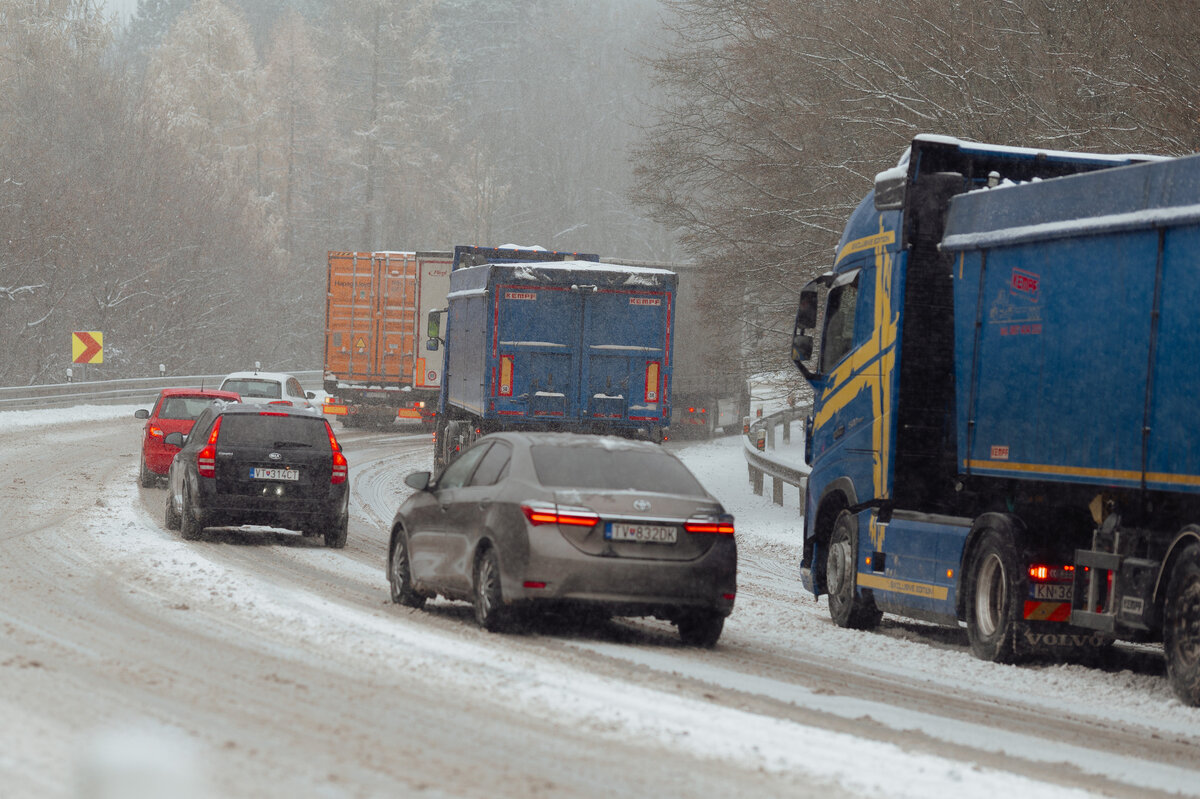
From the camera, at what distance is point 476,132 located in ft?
322

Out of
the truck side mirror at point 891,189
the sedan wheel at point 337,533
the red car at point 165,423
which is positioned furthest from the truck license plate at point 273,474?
the truck side mirror at point 891,189

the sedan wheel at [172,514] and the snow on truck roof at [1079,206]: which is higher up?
the snow on truck roof at [1079,206]

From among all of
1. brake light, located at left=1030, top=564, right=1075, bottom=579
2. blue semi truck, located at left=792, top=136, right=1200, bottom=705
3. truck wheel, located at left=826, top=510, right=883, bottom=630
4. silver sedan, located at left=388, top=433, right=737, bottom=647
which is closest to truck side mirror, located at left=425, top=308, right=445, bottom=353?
blue semi truck, located at left=792, top=136, right=1200, bottom=705

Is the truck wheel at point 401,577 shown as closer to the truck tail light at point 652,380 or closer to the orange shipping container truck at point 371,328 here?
the truck tail light at point 652,380

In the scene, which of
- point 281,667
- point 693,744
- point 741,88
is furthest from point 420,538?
point 741,88

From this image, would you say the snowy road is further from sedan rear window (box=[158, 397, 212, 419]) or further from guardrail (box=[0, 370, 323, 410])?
guardrail (box=[0, 370, 323, 410])

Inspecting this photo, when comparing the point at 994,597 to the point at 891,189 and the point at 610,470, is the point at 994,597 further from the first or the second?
the point at 891,189

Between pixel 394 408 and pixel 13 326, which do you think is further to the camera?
pixel 13 326

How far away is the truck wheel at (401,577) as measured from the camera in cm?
1295

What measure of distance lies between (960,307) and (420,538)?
436 cm

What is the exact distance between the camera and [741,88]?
29.4 meters

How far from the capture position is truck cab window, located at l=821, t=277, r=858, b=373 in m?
13.9

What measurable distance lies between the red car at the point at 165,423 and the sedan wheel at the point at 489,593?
530 inches

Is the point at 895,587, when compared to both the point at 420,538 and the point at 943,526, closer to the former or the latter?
the point at 943,526
